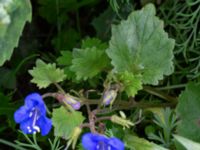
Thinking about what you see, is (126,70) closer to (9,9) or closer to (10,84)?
(9,9)

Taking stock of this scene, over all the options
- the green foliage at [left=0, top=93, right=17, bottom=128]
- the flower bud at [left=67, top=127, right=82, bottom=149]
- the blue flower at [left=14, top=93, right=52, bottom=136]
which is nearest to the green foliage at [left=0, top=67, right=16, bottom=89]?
the green foliage at [left=0, top=93, right=17, bottom=128]

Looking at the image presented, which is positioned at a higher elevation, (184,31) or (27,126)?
(184,31)

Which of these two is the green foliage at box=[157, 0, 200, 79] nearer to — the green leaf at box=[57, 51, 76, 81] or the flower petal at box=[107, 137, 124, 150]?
the green leaf at box=[57, 51, 76, 81]

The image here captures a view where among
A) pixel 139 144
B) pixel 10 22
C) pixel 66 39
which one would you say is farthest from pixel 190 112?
pixel 66 39

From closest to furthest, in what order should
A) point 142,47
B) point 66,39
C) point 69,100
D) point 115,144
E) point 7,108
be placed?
point 115,144, point 69,100, point 142,47, point 7,108, point 66,39

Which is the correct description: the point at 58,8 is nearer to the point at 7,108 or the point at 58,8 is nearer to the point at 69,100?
the point at 7,108

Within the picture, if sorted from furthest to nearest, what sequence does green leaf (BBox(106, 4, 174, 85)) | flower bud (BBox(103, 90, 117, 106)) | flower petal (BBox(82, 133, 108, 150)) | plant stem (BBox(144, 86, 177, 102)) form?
plant stem (BBox(144, 86, 177, 102)) → green leaf (BBox(106, 4, 174, 85)) → flower bud (BBox(103, 90, 117, 106)) → flower petal (BBox(82, 133, 108, 150))
